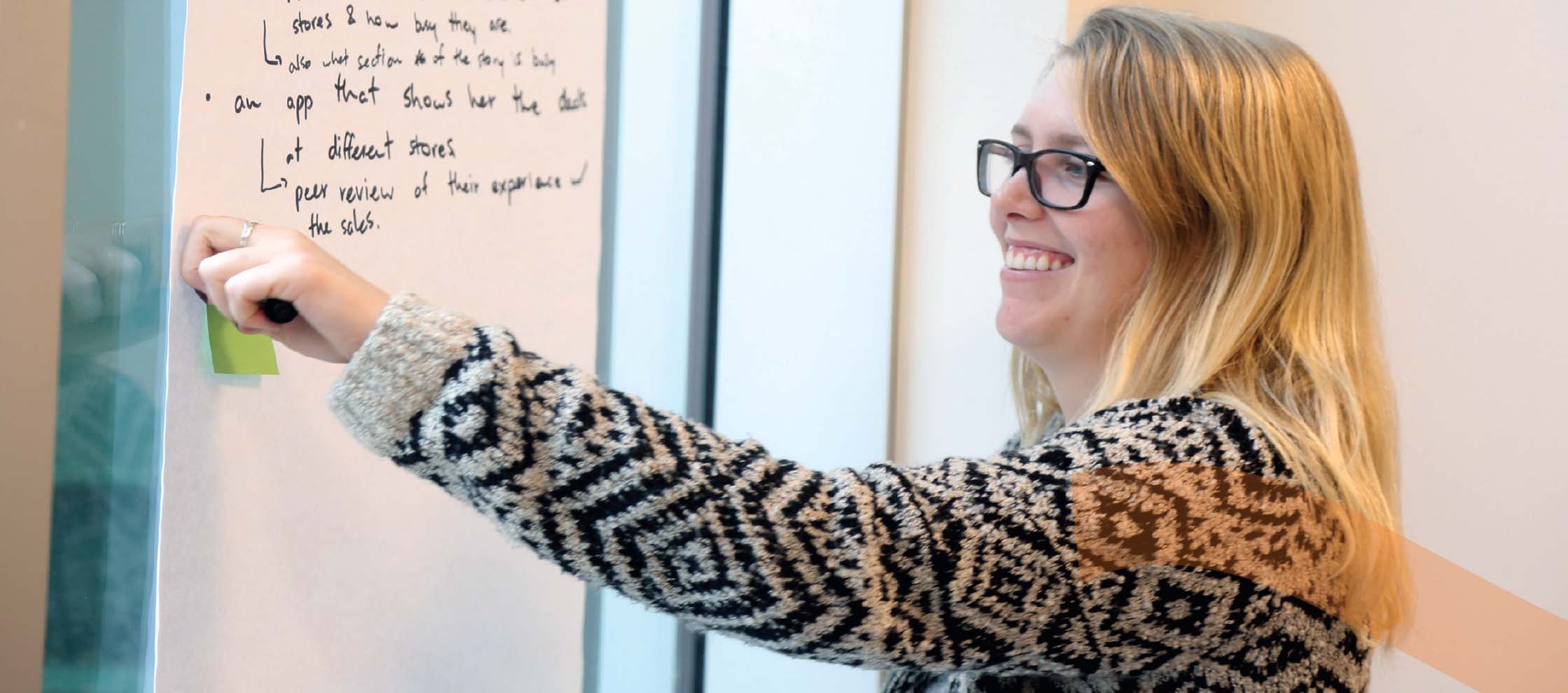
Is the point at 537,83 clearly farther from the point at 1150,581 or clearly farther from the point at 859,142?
the point at 1150,581

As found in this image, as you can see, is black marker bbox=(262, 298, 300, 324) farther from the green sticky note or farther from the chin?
the chin

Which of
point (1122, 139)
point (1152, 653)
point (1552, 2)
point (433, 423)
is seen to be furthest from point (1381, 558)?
point (1552, 2)

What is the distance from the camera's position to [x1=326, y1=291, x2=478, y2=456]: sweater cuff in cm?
65

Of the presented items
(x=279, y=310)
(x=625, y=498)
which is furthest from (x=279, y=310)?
(x=625, y=498)

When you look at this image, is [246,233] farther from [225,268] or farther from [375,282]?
[375,282]

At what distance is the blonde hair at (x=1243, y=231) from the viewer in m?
0.88

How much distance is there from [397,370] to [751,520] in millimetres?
211

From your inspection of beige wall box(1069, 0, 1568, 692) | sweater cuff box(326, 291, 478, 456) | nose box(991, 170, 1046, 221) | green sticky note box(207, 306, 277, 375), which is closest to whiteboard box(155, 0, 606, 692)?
green sticky note box(207, 306, 277, 375)

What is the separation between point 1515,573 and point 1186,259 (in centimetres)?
99

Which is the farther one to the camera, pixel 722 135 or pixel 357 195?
pixel 722 135

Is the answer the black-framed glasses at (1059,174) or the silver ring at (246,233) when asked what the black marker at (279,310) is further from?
the black-framed glasses at (1059,174)

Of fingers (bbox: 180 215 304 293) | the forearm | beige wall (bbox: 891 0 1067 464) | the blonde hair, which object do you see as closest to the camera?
the forearm

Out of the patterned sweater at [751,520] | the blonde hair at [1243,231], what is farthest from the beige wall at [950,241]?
the patterned sweater at [751,520]

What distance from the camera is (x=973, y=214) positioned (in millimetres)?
1466
